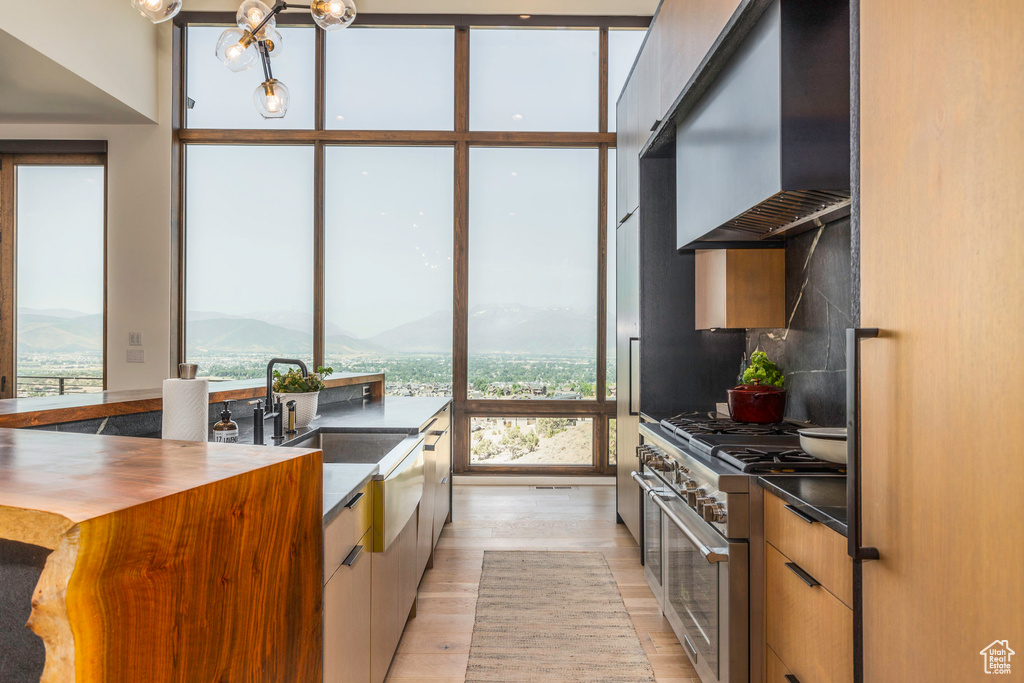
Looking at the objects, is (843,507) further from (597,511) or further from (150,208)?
(150,208)

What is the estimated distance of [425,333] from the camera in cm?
447

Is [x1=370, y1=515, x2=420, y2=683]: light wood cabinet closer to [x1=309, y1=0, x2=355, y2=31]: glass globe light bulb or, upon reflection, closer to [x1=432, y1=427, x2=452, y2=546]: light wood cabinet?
[x1=432, y1=427, x2=452, y2=546]: light wood cabinet

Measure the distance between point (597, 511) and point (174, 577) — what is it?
3.41m

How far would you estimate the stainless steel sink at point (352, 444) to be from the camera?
219cm

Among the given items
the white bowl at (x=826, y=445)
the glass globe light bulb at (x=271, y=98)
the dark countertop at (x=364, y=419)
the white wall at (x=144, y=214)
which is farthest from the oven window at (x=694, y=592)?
the white wall at (x=144, y=214)

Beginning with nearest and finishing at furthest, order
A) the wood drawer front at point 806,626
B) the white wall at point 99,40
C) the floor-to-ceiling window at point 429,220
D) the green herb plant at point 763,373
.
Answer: the wood drawer front at point 806,626
the green herb plant at point 763,373
the white wall at point 99,40
the floor-to-ceiling window at point 429,220

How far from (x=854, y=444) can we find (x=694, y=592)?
3.05 ft

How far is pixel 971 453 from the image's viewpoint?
2.46ft

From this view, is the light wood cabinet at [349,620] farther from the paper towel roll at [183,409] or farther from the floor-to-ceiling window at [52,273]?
the floor-to-ceiling window at [52,273]

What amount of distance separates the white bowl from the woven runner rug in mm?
981

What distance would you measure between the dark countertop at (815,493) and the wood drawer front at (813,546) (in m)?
0.03

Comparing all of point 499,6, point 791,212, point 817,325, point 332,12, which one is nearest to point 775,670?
point 817,325

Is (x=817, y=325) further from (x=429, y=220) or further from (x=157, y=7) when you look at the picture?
(x=429, y=220)

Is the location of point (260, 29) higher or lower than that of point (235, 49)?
higher
